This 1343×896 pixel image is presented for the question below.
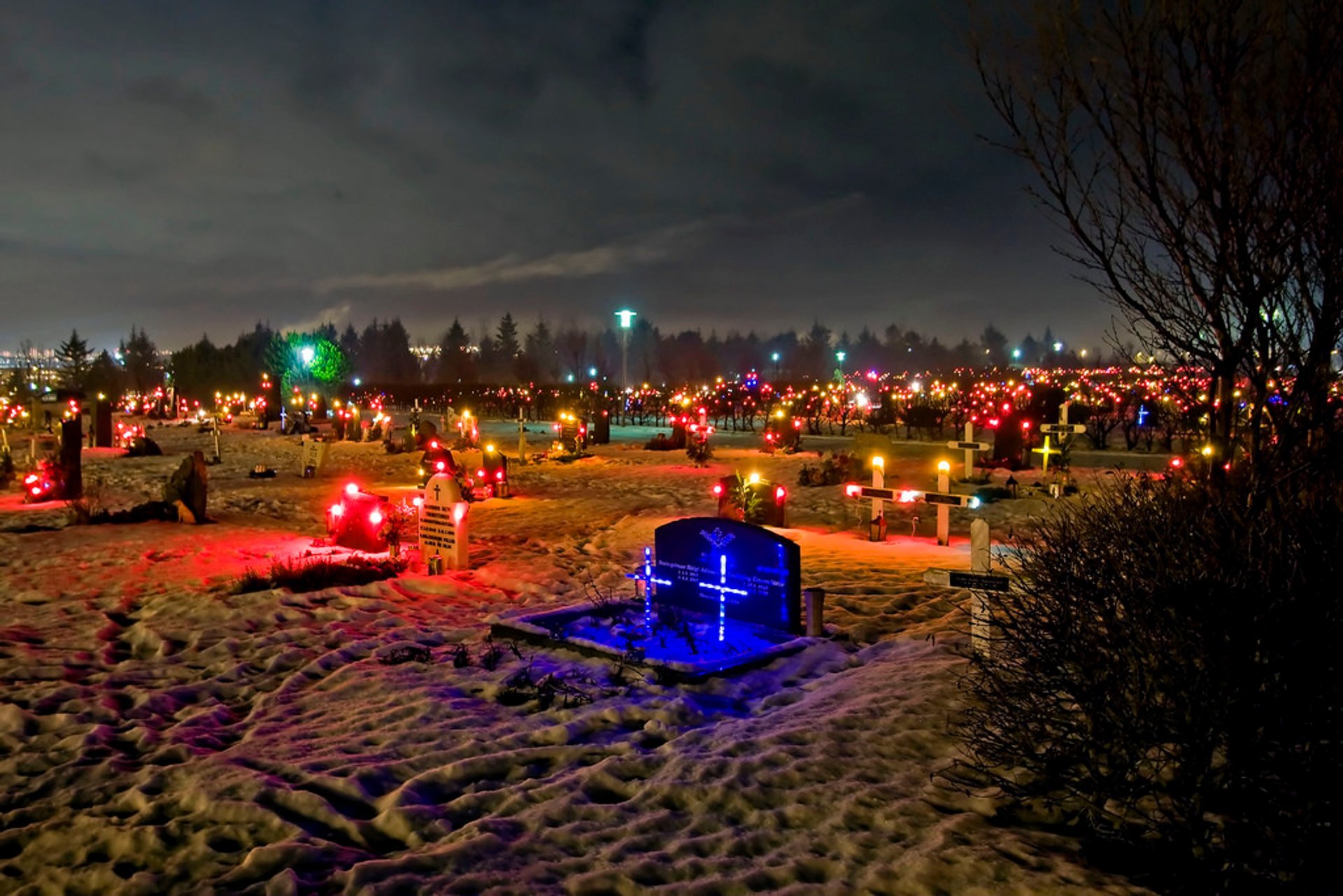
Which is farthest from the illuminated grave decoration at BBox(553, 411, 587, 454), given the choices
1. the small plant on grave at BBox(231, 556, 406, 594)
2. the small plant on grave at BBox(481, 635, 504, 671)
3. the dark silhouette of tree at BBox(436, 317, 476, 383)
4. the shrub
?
the dark silhouette of tree at BBox(436, 317, 476, 383)

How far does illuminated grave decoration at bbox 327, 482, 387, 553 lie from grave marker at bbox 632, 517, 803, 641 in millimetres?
5582

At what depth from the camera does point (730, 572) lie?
832cm

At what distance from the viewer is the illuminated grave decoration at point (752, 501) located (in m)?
14.8

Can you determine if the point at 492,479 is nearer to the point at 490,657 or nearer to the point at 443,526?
the point at 443,526

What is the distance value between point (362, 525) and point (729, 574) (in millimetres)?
6707

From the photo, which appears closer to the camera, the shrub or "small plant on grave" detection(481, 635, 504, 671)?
the shrub

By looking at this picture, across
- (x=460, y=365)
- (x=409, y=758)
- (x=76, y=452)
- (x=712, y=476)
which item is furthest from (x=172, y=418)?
(x=460, y=365)

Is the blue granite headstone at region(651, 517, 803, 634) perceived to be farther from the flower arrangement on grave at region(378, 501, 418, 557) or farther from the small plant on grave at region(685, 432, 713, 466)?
the small plant on grave at region(685, 432, 713, 466)

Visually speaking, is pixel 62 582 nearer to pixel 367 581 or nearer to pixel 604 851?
pixel 367 581

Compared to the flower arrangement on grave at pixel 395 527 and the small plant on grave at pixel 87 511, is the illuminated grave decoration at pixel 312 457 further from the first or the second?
the flower arrangement on grave at pixel 395 527

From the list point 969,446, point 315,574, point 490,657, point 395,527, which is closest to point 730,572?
point 490,657

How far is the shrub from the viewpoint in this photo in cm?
352

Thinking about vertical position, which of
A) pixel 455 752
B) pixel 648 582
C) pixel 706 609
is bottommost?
pixel 455 752

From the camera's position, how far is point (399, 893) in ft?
12.4
